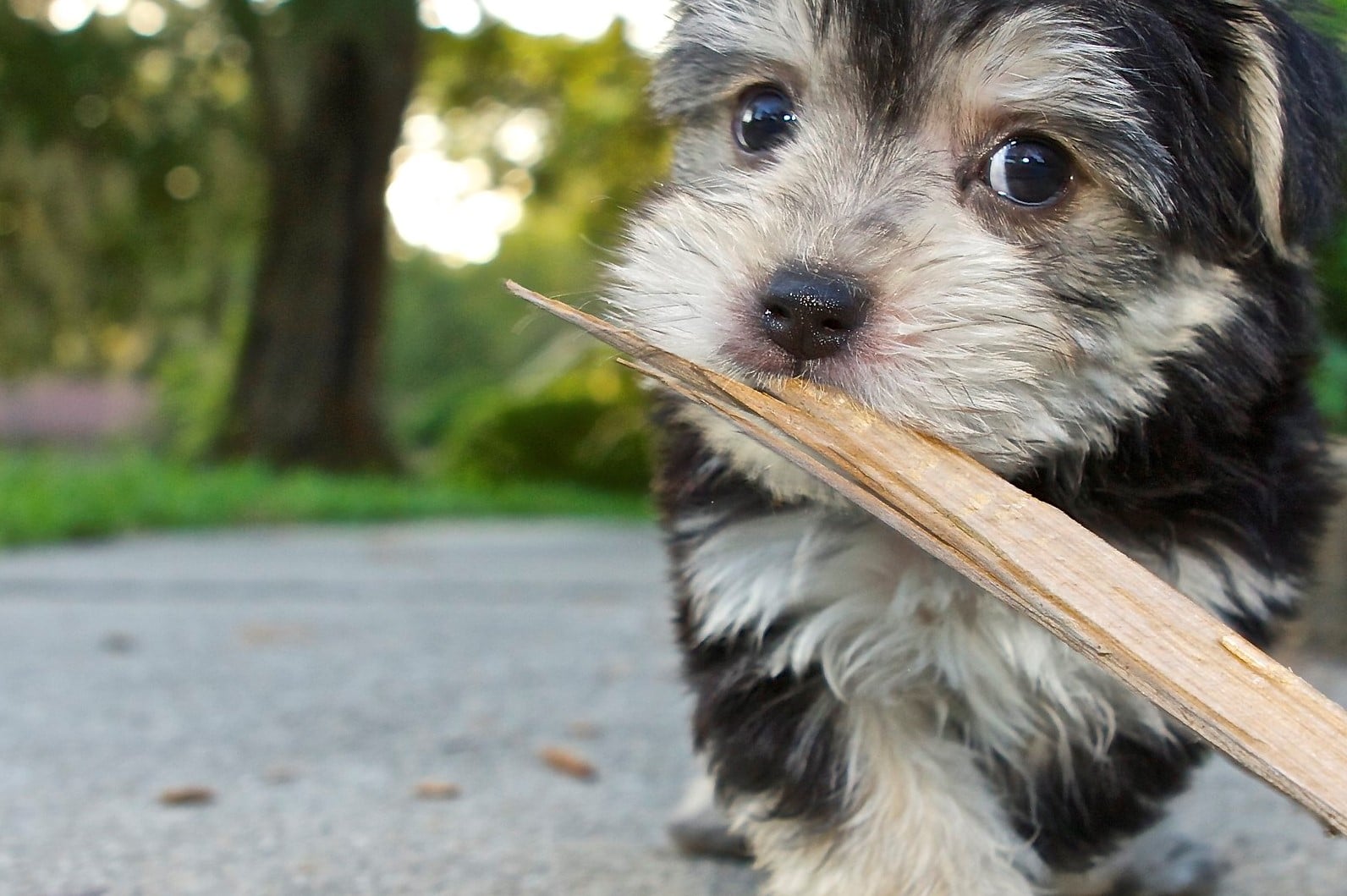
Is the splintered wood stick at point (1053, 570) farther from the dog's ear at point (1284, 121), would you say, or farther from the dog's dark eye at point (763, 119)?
the dog's ear at point (1284, 121)

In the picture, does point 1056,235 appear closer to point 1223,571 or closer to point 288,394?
point 1223,571

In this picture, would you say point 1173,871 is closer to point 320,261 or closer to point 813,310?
point 813,310

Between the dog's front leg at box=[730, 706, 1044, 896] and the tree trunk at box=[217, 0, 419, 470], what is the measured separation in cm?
1296

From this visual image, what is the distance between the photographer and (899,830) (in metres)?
2.20

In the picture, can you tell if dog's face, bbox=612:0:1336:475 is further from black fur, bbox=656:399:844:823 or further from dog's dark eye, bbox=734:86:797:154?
black fur, bbox=656:399:844:823

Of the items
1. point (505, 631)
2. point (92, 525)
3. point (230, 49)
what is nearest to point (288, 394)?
point (230, 49)

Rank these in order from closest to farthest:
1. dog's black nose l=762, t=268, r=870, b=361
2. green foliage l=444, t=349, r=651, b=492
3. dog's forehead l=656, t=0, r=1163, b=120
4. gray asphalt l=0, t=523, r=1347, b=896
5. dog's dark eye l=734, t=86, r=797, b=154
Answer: dog's black nose l=762, t=268, r=870, b=361 < dog's forehead l=656, t=0, r=1163, b=120 < dog's dark eye l=734, t=86, r=797, b=154 < gray asphalt l=0, t=523, r=1347, b=896 < green foliage l=444, t=349, r=651, b=492

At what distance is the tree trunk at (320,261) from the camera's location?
1467 cm

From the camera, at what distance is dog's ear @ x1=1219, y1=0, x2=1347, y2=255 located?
226cm

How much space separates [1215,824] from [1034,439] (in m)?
1.62

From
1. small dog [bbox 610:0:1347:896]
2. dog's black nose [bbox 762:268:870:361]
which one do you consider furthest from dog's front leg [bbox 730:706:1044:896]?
dog's black nose [bbox 762:268:870:361]

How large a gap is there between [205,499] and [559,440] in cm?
784

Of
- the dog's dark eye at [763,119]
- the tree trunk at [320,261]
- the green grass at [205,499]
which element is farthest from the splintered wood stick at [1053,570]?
the tree trunk at [320,261]

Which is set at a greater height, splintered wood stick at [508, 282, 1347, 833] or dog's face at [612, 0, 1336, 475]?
dog's face at [612, 0, 1336, 475]
